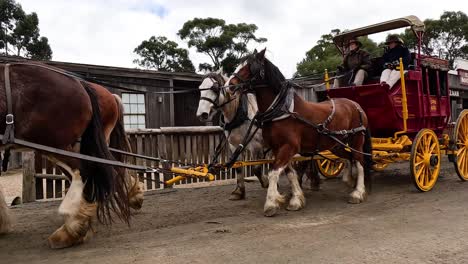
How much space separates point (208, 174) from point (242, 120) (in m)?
1.39

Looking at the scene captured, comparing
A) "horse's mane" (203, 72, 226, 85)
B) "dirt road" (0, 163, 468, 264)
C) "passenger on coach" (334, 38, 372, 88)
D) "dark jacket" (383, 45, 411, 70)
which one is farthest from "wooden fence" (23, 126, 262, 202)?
"dark jacket" (383, 45, 411, 70)

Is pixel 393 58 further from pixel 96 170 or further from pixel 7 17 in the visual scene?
pixel 7 17

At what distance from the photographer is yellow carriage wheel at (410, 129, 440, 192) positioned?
20.4 ft

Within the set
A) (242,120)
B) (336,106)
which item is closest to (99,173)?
(242,120)

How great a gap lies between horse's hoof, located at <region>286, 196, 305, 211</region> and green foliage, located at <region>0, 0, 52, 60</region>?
23.7 metres

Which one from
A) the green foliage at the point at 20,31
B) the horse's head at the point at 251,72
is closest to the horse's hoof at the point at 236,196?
the horse's head at the point at 251,72

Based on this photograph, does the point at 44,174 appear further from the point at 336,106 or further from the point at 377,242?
the point at 377,242

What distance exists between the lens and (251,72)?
5.25 metres

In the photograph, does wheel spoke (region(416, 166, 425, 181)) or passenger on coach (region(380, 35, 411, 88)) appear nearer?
wheel spoke (region(416, 166, 425, 181))

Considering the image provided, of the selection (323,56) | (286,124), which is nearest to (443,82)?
(286,124)

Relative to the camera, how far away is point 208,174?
4926 millimetres

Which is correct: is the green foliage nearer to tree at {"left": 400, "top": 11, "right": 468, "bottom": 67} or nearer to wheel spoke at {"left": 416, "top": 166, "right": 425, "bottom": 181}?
wheel spoke at {"left": 416, "top": 166, "right": 425, "bottom": 181}

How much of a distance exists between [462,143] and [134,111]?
9598mm

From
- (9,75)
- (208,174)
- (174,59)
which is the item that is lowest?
(208,174)
